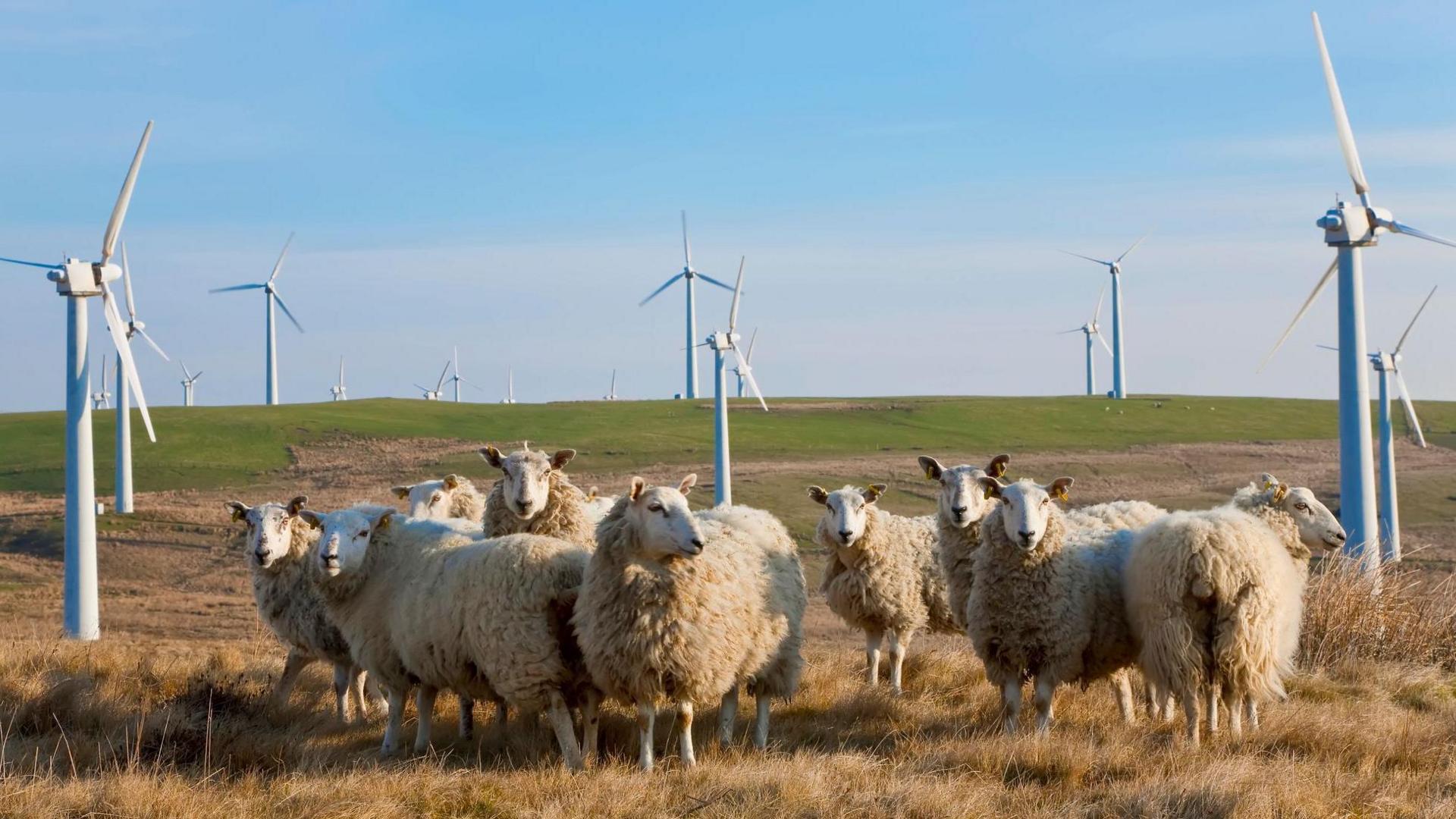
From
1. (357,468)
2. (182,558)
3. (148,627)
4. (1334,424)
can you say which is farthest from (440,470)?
(1334,424)

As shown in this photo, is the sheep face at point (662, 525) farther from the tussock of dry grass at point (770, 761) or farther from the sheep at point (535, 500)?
the sheep at point (535, 500)

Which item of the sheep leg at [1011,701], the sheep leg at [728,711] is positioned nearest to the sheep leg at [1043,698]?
the sheep leg at [1011,701]

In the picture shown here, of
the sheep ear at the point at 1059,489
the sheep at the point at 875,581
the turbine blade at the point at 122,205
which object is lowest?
the sheep at the point at 875,581

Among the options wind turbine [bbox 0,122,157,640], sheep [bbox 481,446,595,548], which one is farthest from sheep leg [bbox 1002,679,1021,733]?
wind turbine [bbox 0,122,157,640]

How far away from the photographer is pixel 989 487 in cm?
1312

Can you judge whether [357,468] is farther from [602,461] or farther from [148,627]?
[148,627]

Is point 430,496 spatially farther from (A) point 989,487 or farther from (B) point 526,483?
(A) point 989,487

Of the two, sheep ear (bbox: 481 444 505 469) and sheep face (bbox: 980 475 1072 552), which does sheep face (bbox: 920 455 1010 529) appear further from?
sheep ear (bbox: 481 444 505 469)

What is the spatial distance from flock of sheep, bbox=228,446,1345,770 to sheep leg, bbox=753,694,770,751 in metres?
0.03

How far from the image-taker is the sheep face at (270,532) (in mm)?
13242

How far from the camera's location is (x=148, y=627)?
1074 inches

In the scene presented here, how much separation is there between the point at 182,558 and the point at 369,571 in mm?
28535

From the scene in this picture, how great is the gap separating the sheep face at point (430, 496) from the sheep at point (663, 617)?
5.99 m

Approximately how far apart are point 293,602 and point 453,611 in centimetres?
319
